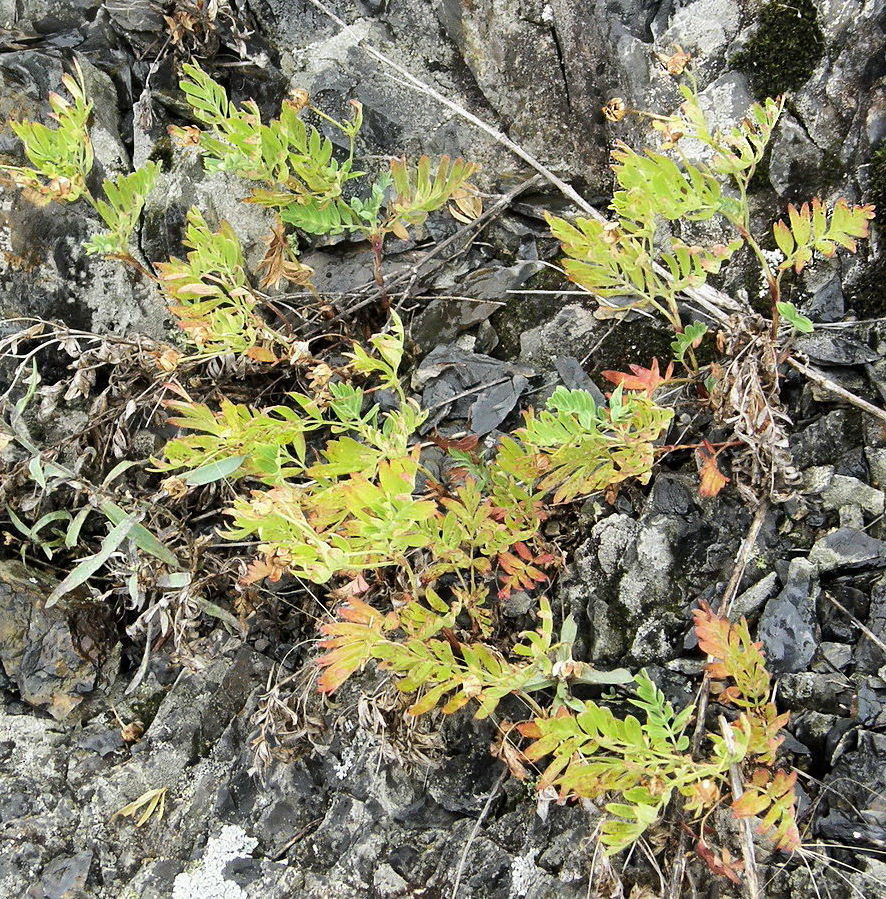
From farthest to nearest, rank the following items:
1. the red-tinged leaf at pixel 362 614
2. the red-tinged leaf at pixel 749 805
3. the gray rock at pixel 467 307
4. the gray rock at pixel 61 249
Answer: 1. the gray rock at pixel 61 249
2. the gray rock at pixel 467 307
3. the red-tinged leaf at pixel 362 614
4. the red-tinged leaf at pixel 749 805

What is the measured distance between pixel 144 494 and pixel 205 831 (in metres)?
1.31

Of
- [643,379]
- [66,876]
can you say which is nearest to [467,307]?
[643,379]

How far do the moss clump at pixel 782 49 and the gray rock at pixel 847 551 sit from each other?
163 cm

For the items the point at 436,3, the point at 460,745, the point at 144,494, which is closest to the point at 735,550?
the point at 460,745

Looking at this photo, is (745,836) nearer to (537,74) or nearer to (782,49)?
(782,49)

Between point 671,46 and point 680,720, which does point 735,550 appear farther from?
point 671,46

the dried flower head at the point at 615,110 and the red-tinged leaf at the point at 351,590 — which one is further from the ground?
the dried flower head at the point at 615,110

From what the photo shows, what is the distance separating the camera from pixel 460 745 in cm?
265

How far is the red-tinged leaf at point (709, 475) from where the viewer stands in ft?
8.28

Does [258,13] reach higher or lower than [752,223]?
higher

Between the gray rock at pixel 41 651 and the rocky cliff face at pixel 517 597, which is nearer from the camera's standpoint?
the rocky cliff face at pixel 517 597

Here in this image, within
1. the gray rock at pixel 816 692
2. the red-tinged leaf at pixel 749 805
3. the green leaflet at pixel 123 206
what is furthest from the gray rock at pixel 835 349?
the green leaflet at pixel 123 206

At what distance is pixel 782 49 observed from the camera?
2.93m

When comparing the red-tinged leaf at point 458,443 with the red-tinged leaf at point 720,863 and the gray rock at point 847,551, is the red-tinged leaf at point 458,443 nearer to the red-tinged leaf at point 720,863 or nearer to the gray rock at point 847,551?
the gray rock at point 847,551
